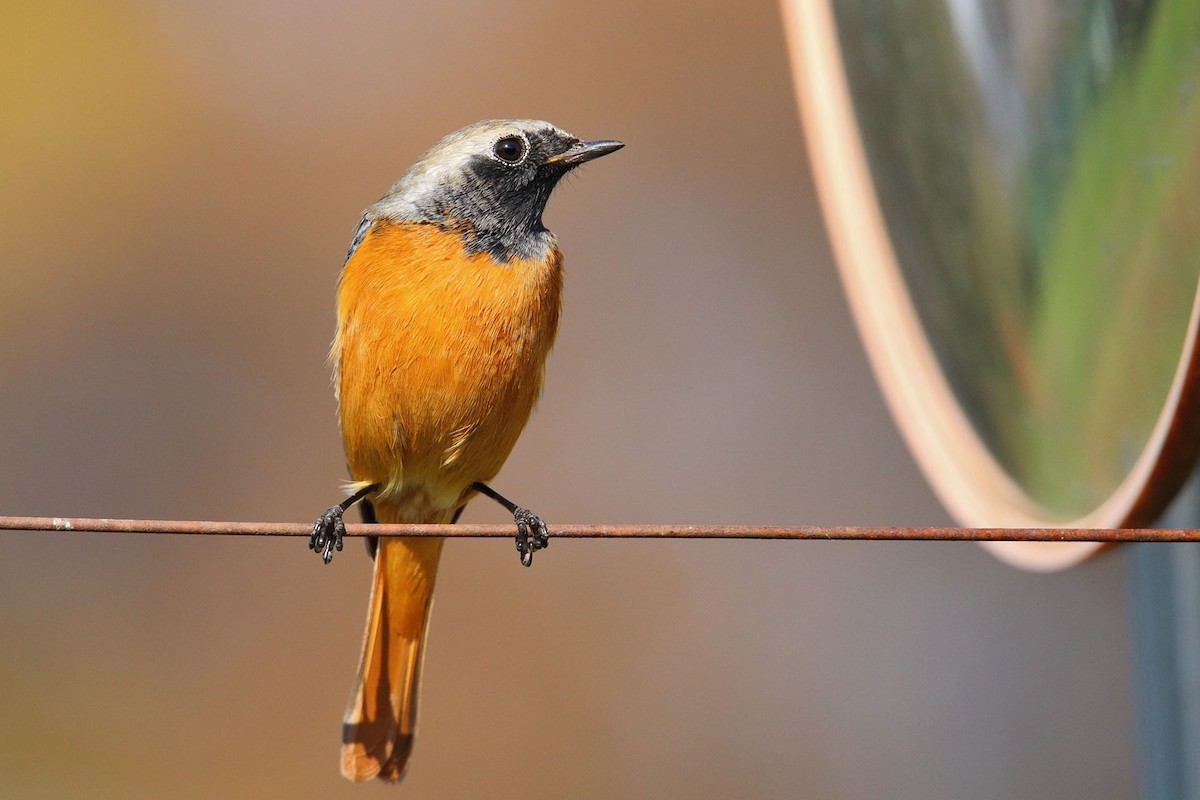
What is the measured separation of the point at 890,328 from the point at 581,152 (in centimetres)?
109

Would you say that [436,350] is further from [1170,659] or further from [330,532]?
[1170,659]

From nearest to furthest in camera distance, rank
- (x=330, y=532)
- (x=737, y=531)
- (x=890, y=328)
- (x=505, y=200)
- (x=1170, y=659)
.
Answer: (x=737, y=531) < (x=1170, y=659) < (x=330, y=532) < (x=505, y=200) < (x=890, y=328)

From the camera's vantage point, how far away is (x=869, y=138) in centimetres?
370

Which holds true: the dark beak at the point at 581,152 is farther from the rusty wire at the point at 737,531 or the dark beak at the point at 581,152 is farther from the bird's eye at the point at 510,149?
the rusty wire at the point at 737,531

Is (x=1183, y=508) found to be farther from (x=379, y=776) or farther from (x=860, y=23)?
(x=379, y=776)

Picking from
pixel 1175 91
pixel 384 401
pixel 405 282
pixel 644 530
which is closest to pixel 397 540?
pixel 384 401

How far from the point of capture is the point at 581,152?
3.62 meters

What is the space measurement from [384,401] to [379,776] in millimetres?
1101

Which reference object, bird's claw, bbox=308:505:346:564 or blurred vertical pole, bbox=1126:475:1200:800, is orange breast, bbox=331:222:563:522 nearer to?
bird's claw, bbox=308:505:346:564

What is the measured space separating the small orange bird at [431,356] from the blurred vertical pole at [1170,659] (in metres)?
1.41

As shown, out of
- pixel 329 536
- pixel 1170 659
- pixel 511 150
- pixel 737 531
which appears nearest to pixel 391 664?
pixel 329 536

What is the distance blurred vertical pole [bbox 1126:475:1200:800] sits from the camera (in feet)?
7.47

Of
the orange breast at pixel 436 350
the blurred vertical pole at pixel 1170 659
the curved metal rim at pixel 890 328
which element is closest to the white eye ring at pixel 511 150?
the orange breast at pixel 436 350

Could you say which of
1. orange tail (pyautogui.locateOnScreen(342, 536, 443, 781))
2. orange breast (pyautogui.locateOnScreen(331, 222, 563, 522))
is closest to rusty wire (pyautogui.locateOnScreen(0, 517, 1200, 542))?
orange breast (pyautogui.locateOnScreen(331, 222, 563, 522))
